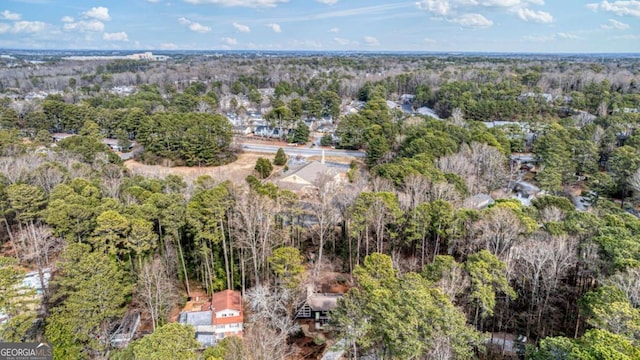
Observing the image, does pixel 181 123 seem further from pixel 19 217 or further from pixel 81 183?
pixel 19 217

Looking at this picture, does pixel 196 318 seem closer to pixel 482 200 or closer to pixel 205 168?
pixel 482 200

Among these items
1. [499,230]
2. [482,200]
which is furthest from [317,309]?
[482,200]

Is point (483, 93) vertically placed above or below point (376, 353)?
above

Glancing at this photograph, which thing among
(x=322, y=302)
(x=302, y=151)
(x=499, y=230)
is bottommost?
(x=322, y=302)

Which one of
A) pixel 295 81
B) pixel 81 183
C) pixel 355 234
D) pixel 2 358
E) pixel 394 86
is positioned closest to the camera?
pixel 2 358

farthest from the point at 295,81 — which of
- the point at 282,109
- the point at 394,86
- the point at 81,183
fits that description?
the point at 81,183

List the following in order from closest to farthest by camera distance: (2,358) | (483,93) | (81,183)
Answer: (2,358) → (81,183) → (483,93)

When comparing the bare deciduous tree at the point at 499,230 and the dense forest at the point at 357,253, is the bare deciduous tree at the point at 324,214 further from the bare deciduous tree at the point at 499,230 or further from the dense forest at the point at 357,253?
the bare deciduous tree at the point at 499,230

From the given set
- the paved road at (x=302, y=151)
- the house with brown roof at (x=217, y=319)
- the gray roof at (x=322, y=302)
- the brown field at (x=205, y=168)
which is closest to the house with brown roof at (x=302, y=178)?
the brown field at (x=205, y=168)
